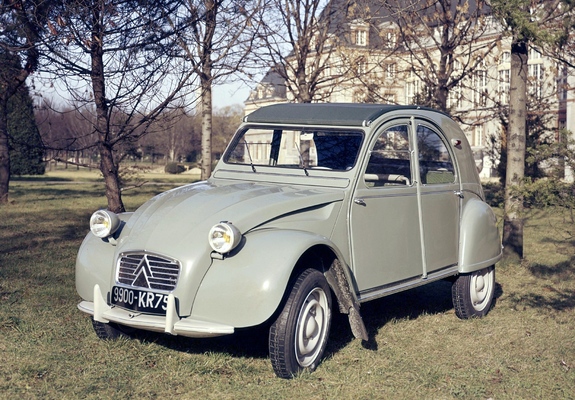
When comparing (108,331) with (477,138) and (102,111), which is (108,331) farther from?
(477,138)

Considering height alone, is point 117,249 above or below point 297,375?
above

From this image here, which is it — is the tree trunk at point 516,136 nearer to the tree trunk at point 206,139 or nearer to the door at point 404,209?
the door at point 404,209

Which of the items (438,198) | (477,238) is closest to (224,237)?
(438,198)

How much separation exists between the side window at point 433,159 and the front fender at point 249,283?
85.8 inches

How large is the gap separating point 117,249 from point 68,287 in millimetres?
3179

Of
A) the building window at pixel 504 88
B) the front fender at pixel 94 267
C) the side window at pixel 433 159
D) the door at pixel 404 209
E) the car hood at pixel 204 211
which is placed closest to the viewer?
the car hood at pixel 204 211

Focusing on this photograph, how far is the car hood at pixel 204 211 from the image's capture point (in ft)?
16.9

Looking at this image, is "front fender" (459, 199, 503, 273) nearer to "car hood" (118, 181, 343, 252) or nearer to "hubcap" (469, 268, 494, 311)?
"hubcap" (469, 268, 494, 311)

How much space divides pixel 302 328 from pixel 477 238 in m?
2.77

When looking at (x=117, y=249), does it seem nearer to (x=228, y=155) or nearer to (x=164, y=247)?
(x=164, y=247)

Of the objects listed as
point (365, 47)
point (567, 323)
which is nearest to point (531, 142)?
point (365, 47)

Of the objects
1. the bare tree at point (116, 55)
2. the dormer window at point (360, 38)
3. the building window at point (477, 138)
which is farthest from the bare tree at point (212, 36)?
the building window at point (477, 138)

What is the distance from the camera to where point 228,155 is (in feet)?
22.5

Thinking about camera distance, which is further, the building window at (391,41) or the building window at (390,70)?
the building window at (390,70)
